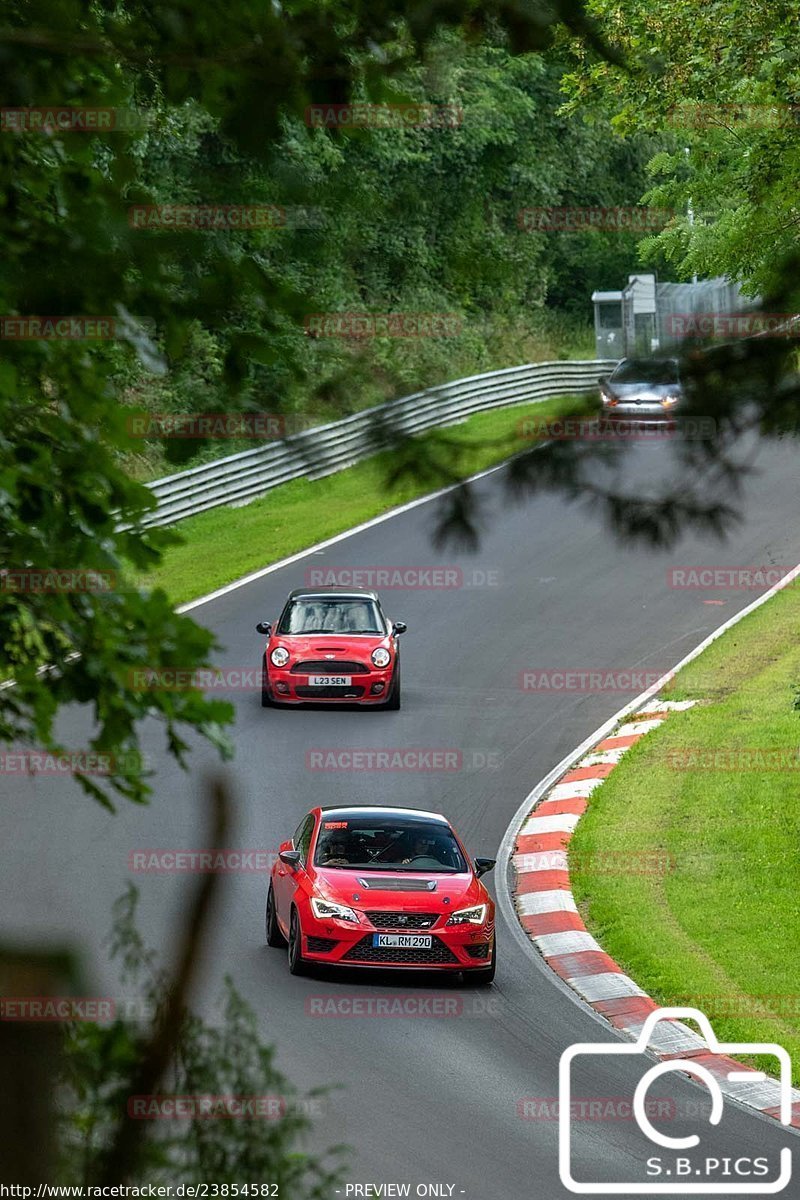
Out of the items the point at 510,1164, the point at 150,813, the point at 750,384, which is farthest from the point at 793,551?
the point at 750,384

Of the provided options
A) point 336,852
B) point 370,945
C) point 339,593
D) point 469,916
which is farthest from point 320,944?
point 339,593

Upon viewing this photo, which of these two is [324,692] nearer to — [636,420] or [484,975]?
[484,975]

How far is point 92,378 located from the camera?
4.90 meters

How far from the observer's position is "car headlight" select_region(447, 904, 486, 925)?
13.3 m

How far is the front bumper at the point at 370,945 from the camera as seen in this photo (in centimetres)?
1324

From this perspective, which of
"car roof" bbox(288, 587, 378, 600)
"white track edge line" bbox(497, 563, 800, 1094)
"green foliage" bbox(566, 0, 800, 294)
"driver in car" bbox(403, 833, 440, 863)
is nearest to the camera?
"white track edge line" bbox(497, 563, 800, 1094)

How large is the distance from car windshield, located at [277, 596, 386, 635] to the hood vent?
9596mm

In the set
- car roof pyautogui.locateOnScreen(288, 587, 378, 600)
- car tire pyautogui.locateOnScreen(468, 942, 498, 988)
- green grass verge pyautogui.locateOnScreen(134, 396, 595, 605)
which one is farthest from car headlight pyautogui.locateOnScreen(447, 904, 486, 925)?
green grass verge pyautogui.locateOnScreen(134, 396, 595, 605)

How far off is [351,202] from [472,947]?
979 cm

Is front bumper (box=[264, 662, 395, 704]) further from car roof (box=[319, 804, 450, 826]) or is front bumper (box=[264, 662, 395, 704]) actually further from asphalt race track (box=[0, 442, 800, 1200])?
car roof (box=[319, 804, 450, 826])

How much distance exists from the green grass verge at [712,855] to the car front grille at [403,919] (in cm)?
187

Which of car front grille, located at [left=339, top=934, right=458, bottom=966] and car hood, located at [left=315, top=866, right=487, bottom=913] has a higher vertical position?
car hood, located at [left=315, top=866, right=487, bottom=913]

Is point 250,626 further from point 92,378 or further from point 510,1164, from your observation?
point 92,378

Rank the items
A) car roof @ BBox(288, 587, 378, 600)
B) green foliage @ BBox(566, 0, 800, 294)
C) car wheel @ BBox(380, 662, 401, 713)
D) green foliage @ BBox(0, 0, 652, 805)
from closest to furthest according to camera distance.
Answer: green foliage @ BBox(0, 0, 652, 805) < green foliage @ BBox(566, 0, 800, 294) < car wheel @ BBox(380, 662, 401, 713) < car roof @ BBox(288, 587, 378, 600)
